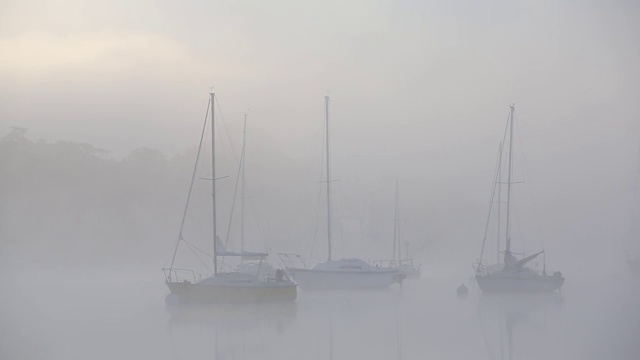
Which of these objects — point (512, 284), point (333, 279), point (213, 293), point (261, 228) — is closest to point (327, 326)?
point (213, 293)

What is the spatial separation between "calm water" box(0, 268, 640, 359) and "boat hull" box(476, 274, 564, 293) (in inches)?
24.2

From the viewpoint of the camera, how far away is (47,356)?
1469 centimetres

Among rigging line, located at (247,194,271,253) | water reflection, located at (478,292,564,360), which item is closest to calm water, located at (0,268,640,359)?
water reflection, located at (478,292,564,360)

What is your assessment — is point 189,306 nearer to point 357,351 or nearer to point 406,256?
point 357,351

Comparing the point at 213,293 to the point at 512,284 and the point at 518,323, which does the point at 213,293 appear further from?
the point at 512,284

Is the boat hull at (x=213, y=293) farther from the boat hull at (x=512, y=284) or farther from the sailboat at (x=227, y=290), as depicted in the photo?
the boat hull at (x=512, y=284)

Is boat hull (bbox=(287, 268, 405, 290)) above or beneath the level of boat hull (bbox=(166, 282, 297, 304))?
beneath

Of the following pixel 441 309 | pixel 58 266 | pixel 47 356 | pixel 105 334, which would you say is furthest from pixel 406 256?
pixel 47 356

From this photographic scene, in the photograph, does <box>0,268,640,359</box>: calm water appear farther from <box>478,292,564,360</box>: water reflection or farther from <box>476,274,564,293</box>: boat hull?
<box>476,274,564,293</box>: boat hull

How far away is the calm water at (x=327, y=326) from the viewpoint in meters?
15.4

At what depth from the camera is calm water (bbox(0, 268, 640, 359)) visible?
15.4 meters

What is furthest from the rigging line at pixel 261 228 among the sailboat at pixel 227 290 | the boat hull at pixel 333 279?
the sailboat at pixel 227 290

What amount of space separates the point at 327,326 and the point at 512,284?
940 cm

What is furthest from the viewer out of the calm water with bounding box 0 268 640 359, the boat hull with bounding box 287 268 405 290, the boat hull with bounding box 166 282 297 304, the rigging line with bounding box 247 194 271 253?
the rigging line with bounding box 247 194 271 253
